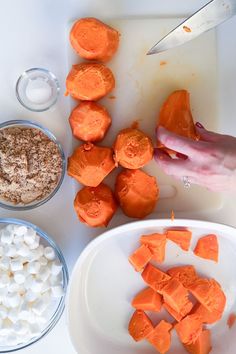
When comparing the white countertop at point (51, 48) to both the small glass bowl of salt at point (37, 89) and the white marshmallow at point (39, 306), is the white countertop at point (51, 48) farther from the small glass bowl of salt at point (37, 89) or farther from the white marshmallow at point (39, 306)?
the white marshmallow at point (39, 306)

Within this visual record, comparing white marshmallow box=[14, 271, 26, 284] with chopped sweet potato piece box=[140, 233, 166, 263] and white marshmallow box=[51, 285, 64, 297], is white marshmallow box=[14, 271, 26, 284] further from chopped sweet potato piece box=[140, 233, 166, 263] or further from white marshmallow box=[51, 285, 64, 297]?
chopped sweet potato piece box=[140, 233, 166, 263]

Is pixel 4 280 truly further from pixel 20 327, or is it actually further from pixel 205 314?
pixel 205 314

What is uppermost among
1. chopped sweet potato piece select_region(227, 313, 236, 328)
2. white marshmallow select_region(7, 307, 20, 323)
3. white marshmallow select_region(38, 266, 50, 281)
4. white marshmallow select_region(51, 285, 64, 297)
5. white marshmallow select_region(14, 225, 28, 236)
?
white marshmallow select_region(14, 225, 28, 236)

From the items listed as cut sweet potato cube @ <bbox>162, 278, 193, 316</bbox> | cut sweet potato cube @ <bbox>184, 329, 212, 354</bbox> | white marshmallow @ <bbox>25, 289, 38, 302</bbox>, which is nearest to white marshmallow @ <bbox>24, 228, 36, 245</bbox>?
white marshmallow @ <bbox>25, 289, 38, 302</bbox>

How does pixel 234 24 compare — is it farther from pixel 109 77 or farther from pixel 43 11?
pixel 43 11

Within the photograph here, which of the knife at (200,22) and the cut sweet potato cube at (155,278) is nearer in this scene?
the knife at (200,22)

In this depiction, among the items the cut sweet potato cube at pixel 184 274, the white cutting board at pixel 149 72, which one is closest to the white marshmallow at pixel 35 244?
the white cutting board at pixel 149 72
